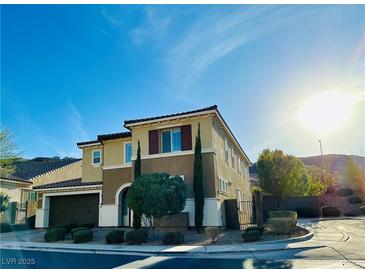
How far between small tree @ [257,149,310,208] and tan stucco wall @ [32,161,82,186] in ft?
62.3

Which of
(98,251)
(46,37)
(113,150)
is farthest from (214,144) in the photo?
(46,37)

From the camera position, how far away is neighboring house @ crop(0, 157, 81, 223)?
28.0 metres

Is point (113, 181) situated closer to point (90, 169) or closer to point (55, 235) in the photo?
point (90, 169)

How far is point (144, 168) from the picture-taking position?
19734mm

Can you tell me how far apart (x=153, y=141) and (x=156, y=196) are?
217 inches

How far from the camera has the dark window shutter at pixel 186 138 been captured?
19.0 m

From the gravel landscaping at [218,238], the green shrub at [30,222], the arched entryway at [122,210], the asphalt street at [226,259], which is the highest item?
the arched entryway at [122,210]

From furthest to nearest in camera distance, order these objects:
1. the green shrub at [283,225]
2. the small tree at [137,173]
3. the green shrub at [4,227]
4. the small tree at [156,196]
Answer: the green shrub at [4,227], the small tree at [137,173], the green shrub at [283,225], the small tree at [156,196]

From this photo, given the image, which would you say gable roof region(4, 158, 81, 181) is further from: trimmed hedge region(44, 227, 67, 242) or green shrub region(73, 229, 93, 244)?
green shrub region(73, 229, 93, 244)

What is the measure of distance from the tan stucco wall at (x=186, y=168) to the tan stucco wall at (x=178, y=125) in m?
0.75

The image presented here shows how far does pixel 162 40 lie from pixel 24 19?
5.10 metres

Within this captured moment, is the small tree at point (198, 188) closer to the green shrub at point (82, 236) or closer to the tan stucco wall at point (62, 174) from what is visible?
→ the green shrub at point (82, 236)

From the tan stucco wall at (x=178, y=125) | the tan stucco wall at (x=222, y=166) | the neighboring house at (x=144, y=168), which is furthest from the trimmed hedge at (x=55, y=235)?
the tan stucco wall at (x=222, y=166)

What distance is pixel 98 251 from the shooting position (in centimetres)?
1347
